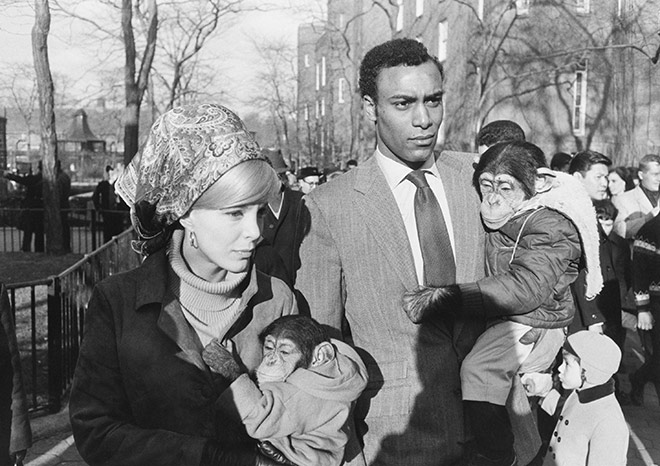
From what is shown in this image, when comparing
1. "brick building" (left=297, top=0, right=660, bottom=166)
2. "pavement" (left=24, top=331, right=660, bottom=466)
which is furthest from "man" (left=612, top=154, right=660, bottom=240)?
"brick building" (left=297, top=0, right=660, bottom=166)

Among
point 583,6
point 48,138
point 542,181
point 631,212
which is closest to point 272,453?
point 542,181

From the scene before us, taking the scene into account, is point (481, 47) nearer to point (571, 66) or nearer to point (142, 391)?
point (571, 66)

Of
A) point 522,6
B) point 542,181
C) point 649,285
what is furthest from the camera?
point 522,6

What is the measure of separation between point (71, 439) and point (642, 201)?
6.90 metres

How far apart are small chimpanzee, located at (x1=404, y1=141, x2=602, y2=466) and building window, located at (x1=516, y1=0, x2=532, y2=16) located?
859 inches

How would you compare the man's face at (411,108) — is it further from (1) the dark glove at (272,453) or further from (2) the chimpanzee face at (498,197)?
(1) the dark glove at (272,453)

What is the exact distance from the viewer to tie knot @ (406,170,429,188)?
298 cm

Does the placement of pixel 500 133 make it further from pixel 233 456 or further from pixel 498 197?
pixel 233 456

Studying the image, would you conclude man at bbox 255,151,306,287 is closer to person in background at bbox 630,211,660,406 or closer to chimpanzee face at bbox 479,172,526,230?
chimpanzee face at bbox 479,172,526,230

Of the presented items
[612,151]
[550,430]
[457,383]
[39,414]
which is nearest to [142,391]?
[457,383]

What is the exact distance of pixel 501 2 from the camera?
2309cm

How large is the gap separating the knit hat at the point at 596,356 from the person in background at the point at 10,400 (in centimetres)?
335

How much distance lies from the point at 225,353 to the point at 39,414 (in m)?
4.85

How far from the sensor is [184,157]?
226cm
